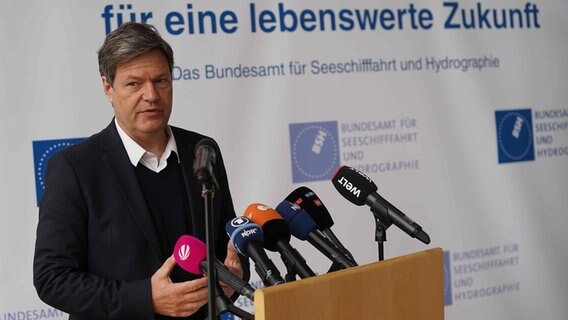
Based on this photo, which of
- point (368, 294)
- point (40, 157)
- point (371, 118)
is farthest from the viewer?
point (371, 118)

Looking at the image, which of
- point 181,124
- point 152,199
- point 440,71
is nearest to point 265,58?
→ point 181,124

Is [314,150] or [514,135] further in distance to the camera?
[514,135]

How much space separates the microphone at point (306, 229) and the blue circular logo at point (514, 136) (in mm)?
2441

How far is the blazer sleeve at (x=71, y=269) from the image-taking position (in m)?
1.71

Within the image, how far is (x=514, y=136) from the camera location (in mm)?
3869

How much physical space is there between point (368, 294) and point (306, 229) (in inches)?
11.8

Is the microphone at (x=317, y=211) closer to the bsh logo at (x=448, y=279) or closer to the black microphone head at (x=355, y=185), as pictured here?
the black microphone head at (x=355, y=185)

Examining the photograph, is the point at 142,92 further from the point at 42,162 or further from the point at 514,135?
the point at 514,135

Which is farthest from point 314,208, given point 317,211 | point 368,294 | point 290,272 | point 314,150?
point 314,150

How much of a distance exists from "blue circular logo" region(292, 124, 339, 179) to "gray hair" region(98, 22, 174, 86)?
60.5 inches

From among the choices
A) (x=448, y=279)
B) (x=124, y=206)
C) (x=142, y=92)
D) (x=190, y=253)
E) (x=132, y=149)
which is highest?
(x=142, y=92)

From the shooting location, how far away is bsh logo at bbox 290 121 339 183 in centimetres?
332

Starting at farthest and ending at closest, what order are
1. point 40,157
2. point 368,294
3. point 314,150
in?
point 314,150
point 40,157
point 368,294

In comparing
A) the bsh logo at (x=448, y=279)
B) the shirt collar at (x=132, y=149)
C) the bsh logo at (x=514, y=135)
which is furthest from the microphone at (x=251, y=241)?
the bsh logo at (x=514, y=135)
